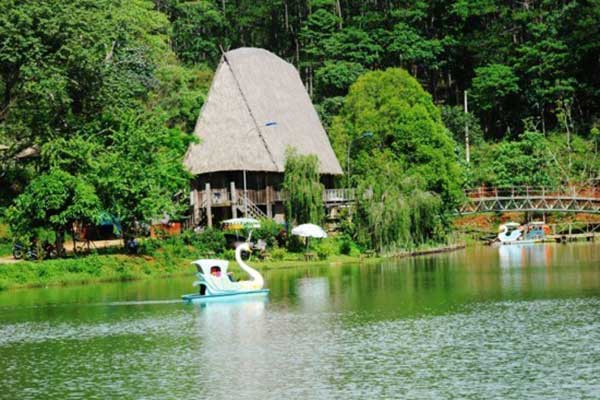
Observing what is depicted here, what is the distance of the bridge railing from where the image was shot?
251 ft

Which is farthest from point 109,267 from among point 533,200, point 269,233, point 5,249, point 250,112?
point 533,200

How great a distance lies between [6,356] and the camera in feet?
95.5

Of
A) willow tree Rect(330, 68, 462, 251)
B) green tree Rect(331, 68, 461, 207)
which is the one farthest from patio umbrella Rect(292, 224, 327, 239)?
green tree Rect(331, 68, 461, 207)

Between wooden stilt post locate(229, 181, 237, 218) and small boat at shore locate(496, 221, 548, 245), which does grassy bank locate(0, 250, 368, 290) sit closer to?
wooden stilt post locate(229, 181, 237, 218)

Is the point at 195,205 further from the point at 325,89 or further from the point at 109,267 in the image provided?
the point at 325,89

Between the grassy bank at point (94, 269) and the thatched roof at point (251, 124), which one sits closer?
the grassy bank at point (94, 269)

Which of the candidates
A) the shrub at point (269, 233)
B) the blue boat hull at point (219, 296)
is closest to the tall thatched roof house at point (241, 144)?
the shrub at point (269, 233)

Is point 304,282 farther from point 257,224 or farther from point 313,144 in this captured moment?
point 313,144

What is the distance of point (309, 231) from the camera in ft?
185

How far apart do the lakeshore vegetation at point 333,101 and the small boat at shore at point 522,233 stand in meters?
3.60

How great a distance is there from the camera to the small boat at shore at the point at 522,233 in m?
A: 74.1

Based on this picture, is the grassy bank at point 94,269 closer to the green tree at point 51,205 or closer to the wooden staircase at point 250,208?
the green tree at point 51,205

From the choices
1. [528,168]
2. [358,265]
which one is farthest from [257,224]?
[528,168]

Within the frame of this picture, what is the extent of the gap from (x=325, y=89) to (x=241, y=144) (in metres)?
32.7
